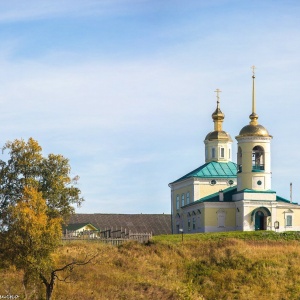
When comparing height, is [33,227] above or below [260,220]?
below

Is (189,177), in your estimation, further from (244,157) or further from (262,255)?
(262,255)

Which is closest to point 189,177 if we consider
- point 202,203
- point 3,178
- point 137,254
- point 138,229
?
point 202,203

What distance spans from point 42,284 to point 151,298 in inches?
208

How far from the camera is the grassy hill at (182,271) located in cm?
4484

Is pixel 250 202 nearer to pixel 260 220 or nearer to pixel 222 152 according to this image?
pixel 260 220

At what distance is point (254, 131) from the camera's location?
63500 millimetres

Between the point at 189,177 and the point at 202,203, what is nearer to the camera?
the point at 202,203

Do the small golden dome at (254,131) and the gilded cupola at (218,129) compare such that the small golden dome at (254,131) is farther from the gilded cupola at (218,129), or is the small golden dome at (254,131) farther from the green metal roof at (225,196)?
the gilded cupola at (218,129)

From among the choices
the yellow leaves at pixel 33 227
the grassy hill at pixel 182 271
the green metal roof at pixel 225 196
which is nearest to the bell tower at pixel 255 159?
the green metal roof at pixel 225 196

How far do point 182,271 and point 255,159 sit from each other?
16.7 metres

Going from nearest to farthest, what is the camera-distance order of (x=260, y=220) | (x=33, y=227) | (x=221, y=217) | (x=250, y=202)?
(x=33, y=227) < (x=250, y=202) < (x=260, y=220) < (x=221, y=217)

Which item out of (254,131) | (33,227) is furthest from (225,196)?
(33,227)

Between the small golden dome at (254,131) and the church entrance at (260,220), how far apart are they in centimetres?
516

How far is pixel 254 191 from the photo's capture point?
2463 inches
